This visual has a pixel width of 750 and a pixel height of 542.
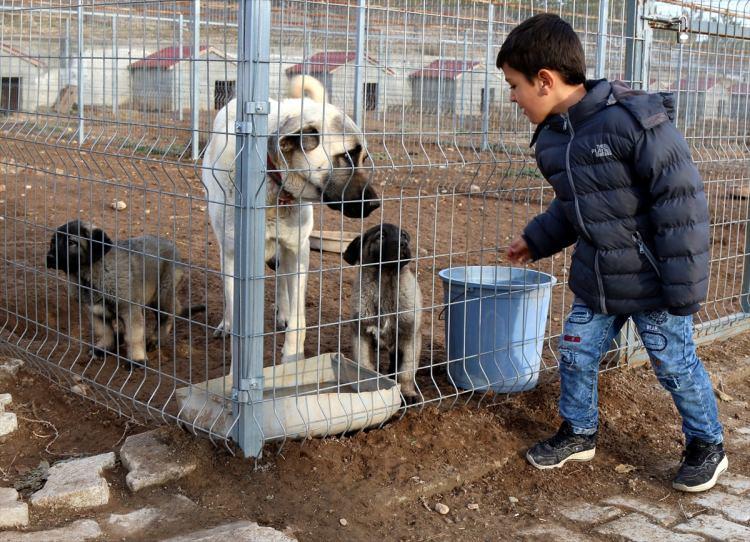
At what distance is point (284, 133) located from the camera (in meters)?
4.13

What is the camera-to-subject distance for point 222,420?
13.0 ft

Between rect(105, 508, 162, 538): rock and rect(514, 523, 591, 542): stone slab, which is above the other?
rect(105, 508, 162, 538): rock

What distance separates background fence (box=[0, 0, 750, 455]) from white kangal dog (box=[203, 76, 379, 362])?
4 cm

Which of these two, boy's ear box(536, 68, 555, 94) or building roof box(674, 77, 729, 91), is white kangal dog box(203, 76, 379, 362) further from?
building roof box(674, 77, 729, 91)

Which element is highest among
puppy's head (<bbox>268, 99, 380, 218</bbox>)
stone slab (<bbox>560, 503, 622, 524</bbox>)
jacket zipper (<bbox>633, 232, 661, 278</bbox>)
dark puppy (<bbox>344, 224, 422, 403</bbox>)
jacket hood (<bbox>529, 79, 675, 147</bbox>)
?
jacket hood (<bbox>529, 79, 675, 147</bbox>)

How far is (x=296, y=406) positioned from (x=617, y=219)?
161 cm

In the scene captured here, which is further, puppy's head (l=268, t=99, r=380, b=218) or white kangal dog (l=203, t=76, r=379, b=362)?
puppy's head (l=268, t=99, r=380, b=218)

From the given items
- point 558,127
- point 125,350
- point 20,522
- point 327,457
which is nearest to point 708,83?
→ point 558,127

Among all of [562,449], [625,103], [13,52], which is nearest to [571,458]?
[562,449]

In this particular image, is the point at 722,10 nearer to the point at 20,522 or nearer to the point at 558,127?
the point at 558,127

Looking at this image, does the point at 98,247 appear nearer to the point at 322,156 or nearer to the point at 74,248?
the point at 74,248

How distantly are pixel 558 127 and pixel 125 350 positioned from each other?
3.23 m

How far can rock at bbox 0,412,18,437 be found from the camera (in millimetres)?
4430

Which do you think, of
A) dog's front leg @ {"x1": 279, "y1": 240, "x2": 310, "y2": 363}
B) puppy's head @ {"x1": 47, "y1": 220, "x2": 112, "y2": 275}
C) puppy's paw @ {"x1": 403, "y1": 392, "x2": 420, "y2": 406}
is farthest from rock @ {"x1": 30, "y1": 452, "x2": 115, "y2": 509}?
puppy's head @ {"x1": 47, "y1": 220, "x2": 112, "y2": 275}
